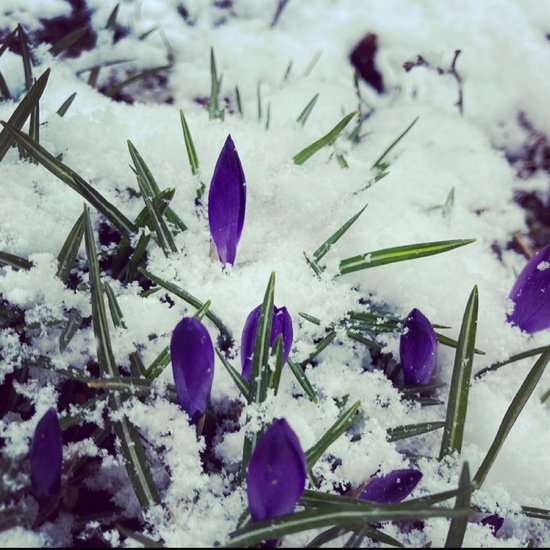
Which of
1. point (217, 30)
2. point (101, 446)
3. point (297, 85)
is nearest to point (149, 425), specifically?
point (101, 446)

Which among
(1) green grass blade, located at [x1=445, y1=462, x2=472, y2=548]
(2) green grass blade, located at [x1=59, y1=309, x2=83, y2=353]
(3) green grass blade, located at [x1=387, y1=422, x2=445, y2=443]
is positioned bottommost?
(1) green grass blade, located at [x1=445, y1=462, x2=472, y2=548]

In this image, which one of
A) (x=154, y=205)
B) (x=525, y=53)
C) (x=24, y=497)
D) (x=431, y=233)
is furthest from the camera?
(x=525, y=53)

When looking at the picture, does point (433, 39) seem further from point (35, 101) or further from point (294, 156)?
point (35, 101)

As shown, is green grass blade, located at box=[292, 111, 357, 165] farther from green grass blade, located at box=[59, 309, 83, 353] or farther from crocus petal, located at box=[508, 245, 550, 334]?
green grass blade, located at box=[59, 309, 83, 353]

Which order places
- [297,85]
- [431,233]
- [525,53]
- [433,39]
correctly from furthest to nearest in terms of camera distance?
[433,39]
[525,53]
[297,85]
[431,233]

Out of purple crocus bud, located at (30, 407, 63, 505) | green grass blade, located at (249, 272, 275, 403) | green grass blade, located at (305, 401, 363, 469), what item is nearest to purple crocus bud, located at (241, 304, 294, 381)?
green grass blade, located at (249, 272, 275, 403)

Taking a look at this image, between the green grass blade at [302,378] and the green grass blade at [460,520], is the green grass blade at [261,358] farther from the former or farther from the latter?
the green grass blade at [460,520]
